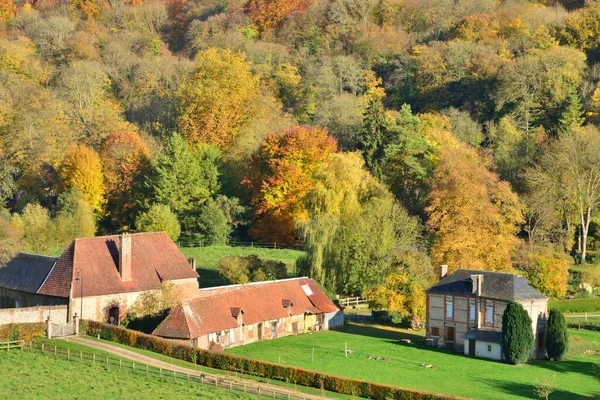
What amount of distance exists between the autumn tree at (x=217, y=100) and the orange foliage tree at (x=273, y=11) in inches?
1398

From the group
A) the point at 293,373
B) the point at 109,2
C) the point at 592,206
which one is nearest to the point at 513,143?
the point at 592,206

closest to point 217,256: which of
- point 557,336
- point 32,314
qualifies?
point 32,314

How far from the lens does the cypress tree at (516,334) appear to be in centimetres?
5753

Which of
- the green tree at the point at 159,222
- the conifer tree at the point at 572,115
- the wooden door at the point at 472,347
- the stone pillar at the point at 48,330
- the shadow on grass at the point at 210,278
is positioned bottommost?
the wooden door at the point at 472,347

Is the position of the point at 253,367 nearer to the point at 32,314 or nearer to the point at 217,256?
the point at 32,314

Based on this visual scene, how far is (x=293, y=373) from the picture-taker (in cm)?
4934

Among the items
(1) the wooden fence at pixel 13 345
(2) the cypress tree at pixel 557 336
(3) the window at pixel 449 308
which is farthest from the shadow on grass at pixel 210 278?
(2) the cypress tree at pixel 557 336

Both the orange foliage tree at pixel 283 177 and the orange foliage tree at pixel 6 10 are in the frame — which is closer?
the orange foliage tree at pixel 283 177

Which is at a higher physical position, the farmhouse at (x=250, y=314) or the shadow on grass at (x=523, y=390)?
the farmhouse at (x=250, y=314)

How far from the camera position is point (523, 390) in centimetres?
5062

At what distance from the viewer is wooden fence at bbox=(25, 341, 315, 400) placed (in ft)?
152

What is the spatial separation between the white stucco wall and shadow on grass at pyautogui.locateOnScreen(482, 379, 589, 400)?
6378mm

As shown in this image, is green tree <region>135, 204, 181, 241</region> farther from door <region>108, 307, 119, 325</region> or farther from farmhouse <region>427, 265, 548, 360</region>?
farmhouse <region>427, 265, 548, 360</region>

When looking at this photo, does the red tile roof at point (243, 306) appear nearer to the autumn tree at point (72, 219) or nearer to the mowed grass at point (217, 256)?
the mowed grass at point (217, 256)
